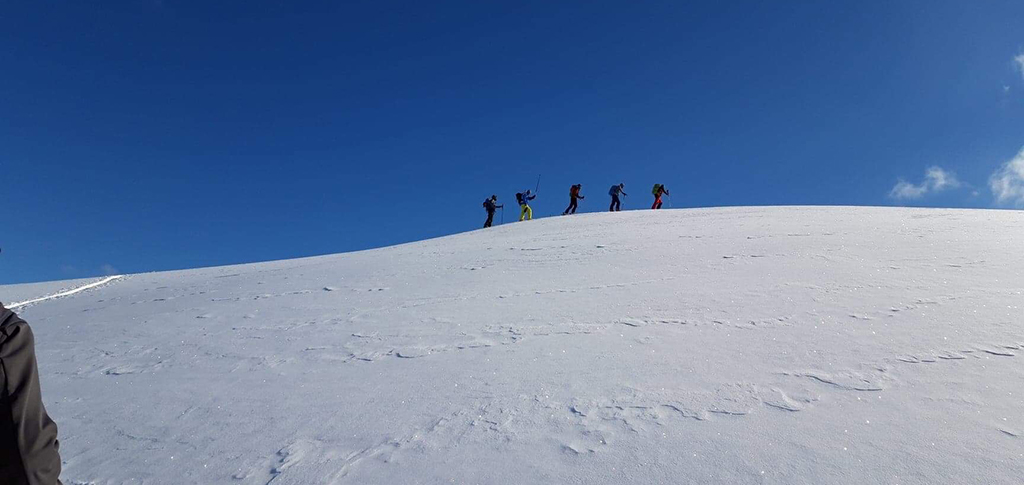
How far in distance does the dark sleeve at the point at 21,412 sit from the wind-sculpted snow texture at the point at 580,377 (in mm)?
1731

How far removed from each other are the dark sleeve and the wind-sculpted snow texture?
68.2 inches

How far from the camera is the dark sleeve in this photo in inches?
62.1

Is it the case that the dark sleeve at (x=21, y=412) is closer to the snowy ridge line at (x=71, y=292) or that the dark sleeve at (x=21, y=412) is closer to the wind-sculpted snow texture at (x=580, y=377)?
the wind-sculpted snow texture at (x=580, y=377)

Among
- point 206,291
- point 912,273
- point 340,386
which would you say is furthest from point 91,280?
point 912,273

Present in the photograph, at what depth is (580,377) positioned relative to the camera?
4.46 metres

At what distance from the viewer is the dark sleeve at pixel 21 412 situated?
5.18ft

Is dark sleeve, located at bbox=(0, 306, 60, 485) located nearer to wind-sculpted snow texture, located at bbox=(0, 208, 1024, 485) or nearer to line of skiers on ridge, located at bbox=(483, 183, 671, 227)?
wind-sculpted snow texture, located at bbox=(0, 208, 1024, 485)

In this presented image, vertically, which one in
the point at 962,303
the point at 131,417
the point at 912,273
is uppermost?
the point at 912,273

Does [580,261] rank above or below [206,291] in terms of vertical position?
above

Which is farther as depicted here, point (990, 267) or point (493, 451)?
point (990, 267)

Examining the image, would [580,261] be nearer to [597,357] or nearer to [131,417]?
[597,357]

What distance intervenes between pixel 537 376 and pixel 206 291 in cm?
727

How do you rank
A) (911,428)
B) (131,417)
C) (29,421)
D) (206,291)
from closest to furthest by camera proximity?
(29,421) → (911,428) → (131,417) → (206,291)

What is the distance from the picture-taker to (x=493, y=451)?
342 centimetres
